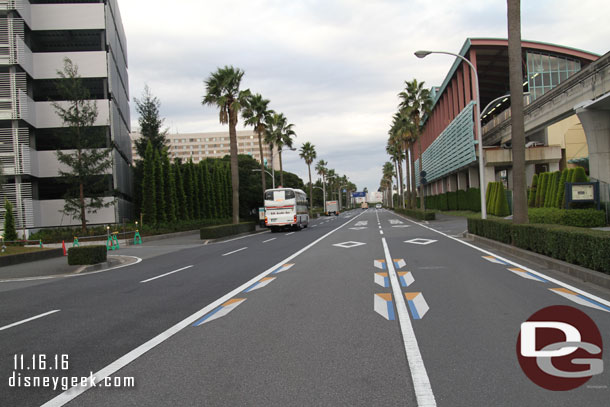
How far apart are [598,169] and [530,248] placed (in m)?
12.7

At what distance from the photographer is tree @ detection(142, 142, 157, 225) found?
112ft

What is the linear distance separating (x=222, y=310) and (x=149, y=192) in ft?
97.2

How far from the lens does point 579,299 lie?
674 cm

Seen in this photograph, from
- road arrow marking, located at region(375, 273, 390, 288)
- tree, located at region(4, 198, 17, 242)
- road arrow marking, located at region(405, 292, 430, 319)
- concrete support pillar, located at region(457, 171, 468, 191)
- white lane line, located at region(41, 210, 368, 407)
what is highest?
concrete support pillar, located at region(457, 171, 468, 191)

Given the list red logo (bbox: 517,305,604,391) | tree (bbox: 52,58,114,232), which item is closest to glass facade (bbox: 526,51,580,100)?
tree (bbox: 52,58,114,232)

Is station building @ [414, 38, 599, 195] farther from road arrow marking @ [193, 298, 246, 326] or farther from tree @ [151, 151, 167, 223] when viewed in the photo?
road arrow marking @ [193, 298, 246, 326]

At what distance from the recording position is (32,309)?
7992mm

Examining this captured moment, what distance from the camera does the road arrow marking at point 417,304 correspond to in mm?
6250

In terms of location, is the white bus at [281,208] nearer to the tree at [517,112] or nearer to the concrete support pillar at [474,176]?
the tree at [517,112]

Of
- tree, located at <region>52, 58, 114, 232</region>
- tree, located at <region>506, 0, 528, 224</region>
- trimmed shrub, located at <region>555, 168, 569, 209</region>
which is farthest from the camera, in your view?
tree, located at <region>52, 58, 114, 232</region>

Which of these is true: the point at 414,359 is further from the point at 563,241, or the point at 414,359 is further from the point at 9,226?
the point at 9,226

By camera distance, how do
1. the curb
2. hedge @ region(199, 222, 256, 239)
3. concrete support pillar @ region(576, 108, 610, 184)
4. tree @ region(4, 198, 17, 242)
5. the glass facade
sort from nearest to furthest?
the curb < concrete support pillar @ region(576, 108, 610, 184) < tree @ region(4, 198, 17, 242) < hedge @ region(199, 222, 256, 239) < the glass facade

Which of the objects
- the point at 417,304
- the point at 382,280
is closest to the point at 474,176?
the point at 382,280

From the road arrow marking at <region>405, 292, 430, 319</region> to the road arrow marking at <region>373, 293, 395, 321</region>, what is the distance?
0.31 meters
